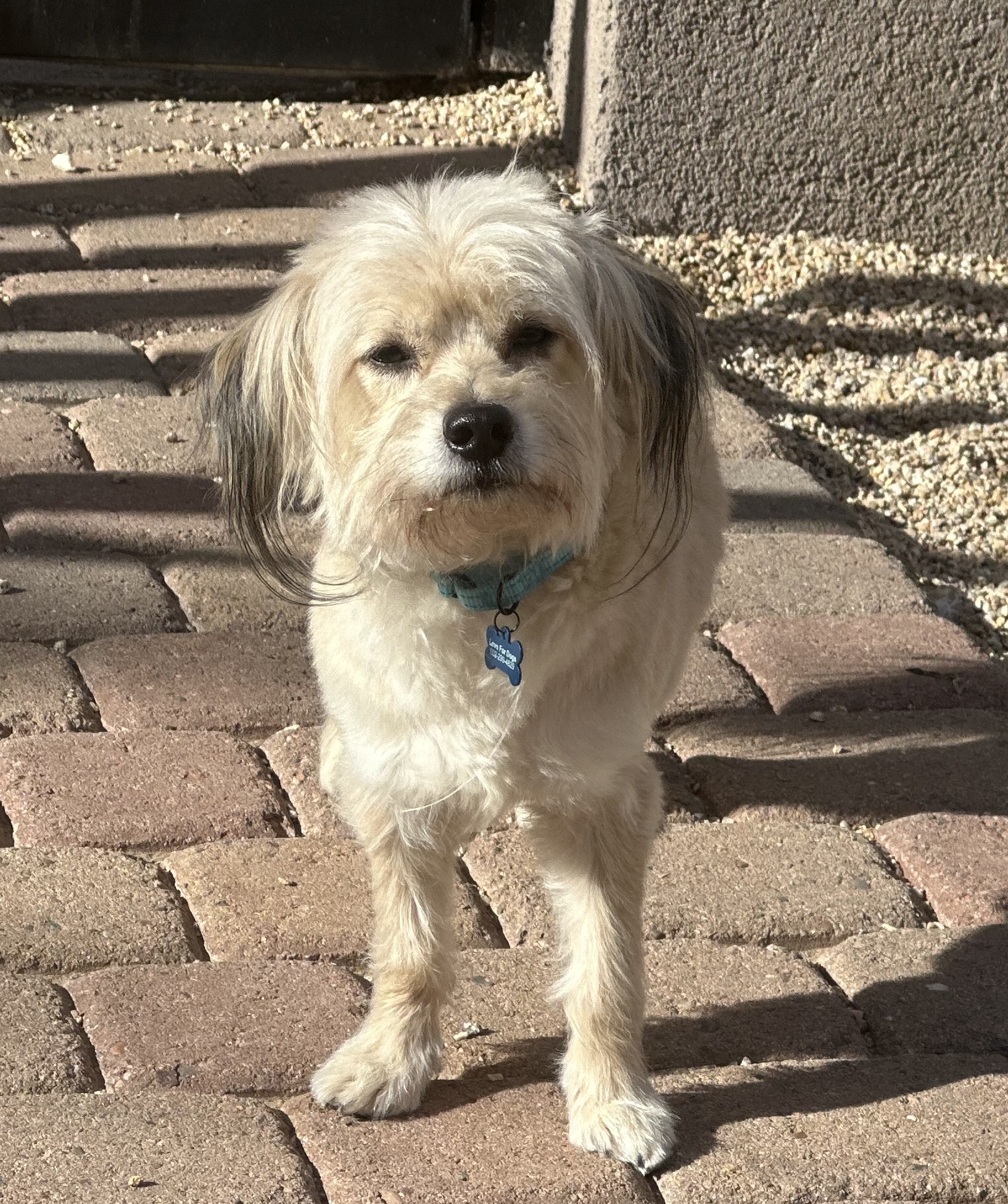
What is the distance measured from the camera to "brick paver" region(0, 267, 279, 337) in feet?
16.7

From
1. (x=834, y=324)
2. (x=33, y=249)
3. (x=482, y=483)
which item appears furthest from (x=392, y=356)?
(x=834, y=324)

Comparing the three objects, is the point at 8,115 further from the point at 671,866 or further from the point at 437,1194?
the point at 437,1194

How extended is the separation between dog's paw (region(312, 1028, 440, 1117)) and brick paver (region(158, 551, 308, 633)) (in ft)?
4.58

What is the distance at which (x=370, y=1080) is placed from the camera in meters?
2.41

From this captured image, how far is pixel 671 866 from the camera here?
10.1 feet

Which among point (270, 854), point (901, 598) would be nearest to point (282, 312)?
point (270, 854)

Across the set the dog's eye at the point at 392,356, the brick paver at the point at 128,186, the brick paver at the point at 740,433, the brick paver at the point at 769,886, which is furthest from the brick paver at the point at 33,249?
the dog's eye at the point at 392,356

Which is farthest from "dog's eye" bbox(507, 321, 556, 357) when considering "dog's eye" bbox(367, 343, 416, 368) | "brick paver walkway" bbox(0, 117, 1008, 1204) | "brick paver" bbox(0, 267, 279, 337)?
"brick paver" bbox(0, 267, 279, 337)

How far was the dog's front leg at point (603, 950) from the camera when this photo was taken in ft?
7.97

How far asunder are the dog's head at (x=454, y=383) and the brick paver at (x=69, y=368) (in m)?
2.21

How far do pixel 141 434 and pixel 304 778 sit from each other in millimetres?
1568

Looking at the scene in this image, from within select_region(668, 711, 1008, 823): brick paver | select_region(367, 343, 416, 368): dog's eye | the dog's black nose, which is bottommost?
select_region(668, 711, 1008, 823): brick paver

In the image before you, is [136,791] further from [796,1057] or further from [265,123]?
[265,123]

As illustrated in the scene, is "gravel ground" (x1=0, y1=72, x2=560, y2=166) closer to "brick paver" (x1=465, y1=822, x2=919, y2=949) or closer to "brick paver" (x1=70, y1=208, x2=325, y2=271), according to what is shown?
"brick paver" (x1=70, y1=208, x2=325, y2=271)
